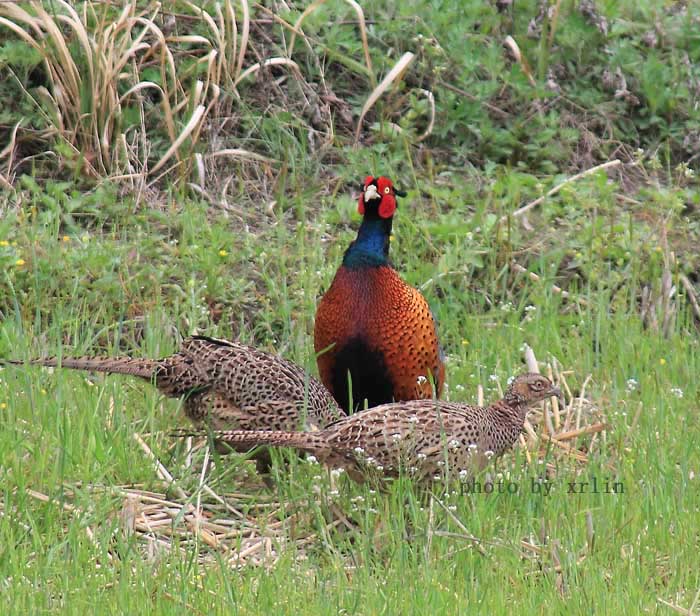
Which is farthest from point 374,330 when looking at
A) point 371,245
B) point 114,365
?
point 114,365

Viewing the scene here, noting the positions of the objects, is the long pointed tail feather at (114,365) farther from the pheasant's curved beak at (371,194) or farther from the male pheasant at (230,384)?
the pheasant's curved beak at (371,194)

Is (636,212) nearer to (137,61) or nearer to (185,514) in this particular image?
(137,61)

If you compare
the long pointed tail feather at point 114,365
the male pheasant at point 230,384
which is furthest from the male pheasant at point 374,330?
the long pointed tail feather at point 114,365

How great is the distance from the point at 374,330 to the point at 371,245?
37 cm

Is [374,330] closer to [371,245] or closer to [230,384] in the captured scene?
[371,245]

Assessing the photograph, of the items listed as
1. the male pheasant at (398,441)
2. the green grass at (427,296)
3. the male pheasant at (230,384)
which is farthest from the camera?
the male pheasant at (230,384)

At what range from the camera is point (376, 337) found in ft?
19.3

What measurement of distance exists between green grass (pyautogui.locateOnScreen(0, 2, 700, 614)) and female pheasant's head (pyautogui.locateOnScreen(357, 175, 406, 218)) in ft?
2.46

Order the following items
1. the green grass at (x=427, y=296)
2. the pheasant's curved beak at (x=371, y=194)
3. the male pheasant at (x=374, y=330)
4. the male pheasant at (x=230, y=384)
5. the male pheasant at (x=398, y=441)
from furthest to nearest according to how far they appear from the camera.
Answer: the pheasant's curved beak at (x=371, y=194) → the male pheasant at (x=374, y=330) → the male pheasant at (x=230, y=384) → the male pheasant at (x=398, y=441) → the green grass at (x=427, y=296)

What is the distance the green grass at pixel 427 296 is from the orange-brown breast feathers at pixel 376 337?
15.0 inches

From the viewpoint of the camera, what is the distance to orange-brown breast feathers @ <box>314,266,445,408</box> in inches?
231

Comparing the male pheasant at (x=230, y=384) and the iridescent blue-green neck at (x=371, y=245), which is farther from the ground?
the iridescent blue-green neck at (x=371, y=245)

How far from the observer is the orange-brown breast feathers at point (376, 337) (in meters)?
5.88

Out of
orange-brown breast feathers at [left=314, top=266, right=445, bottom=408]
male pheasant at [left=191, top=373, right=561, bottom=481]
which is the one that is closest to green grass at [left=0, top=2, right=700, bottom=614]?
male pheasant at [left=191, top=373, right=561, bottom=481]
